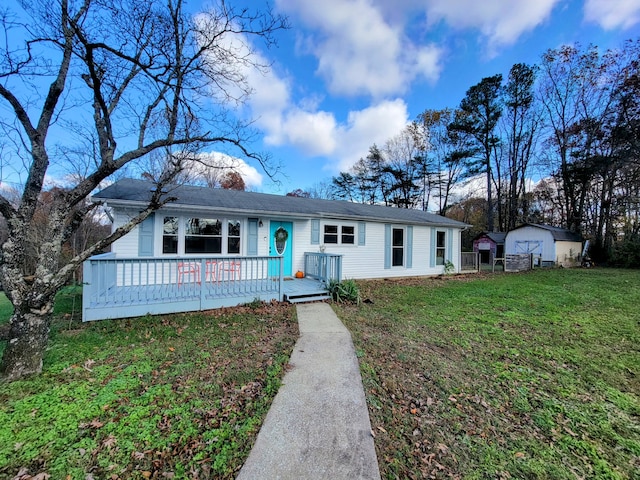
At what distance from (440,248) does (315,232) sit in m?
7.05

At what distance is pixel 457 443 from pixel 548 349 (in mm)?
3276

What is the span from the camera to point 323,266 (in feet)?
26.4

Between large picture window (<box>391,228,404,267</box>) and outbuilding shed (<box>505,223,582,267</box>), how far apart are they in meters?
12.1

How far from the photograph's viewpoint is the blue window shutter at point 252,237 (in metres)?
8.34

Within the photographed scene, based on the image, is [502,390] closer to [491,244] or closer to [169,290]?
[169,290]

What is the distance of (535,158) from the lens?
2386 cm

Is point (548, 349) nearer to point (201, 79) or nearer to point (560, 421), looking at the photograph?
point (560, 421)

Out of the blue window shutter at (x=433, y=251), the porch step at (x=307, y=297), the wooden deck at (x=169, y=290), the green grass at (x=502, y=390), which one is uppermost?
the blue window shutter at (x=433, y=251)

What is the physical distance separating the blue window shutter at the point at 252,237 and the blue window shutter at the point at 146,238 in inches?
104

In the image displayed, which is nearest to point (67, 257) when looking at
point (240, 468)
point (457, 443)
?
point (240, 468)

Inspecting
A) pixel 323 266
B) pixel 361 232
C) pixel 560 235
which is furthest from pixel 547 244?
pixel 323 266

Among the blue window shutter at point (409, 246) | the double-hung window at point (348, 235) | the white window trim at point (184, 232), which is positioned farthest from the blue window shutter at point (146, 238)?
the blue window shutter at point (409, 246)

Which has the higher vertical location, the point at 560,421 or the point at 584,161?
the point at 584,161

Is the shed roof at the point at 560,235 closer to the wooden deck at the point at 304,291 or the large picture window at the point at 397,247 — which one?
the large picture window at the point at 397,247
